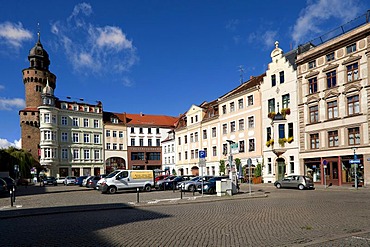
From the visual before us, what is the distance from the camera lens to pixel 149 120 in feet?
277

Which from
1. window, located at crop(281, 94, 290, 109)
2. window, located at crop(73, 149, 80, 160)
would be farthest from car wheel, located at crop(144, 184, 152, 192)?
window, located at crop(73, 149, 80, 160)

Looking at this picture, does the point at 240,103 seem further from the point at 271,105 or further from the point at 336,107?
the point at 336,107

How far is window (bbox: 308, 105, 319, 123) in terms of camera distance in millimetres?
37250

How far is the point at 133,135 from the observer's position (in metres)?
80.2

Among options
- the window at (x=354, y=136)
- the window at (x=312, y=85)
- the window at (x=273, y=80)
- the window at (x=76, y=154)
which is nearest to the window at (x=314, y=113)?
the window at (x=312, y=85)

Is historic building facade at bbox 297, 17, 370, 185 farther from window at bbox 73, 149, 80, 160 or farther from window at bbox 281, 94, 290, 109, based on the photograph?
window at bbox 73, 149, 80, 160

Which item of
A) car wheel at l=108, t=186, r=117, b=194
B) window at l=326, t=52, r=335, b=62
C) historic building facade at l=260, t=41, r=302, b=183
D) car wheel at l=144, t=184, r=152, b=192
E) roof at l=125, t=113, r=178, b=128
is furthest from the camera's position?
roof at l=125, t=113, r=178, b=128

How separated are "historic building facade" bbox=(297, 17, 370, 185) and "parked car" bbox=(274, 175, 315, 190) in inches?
130

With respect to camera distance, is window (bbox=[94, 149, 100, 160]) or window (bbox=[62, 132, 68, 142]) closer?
window (bbox=[62, 132, 68, 142])

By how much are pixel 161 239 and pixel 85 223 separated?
4352 millimetres

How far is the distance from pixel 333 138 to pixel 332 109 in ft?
9.81

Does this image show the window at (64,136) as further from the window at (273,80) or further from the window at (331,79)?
the window at (331,79)

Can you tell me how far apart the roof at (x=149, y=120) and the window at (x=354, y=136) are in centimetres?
5405

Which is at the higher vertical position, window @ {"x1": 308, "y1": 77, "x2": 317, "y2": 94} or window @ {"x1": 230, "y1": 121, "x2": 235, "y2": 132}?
window @ {"x1": 308, "y1": 77, "x2": 317, "y2": 94}
